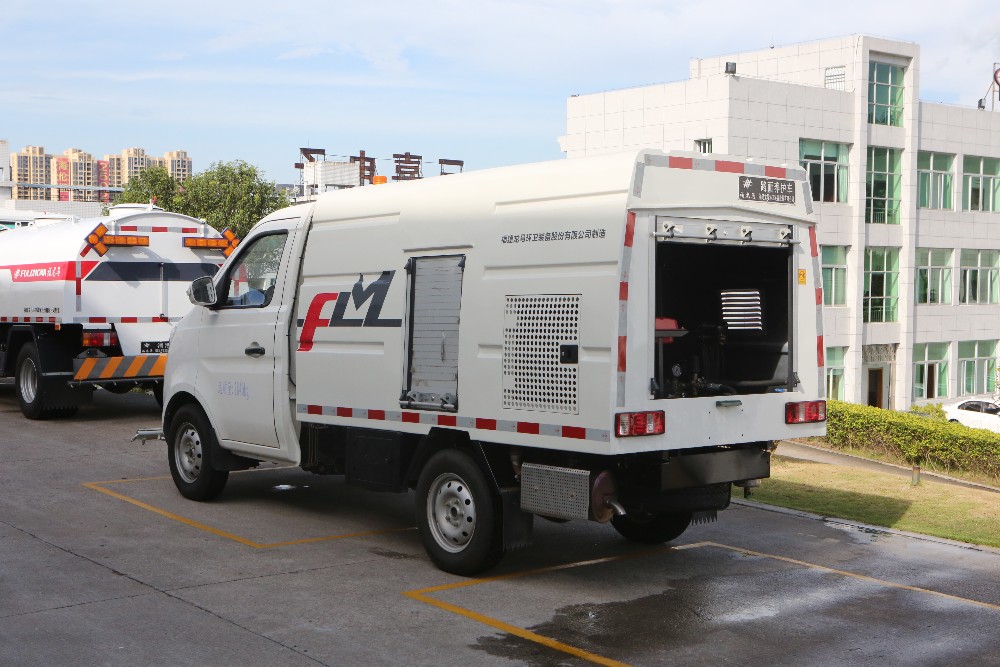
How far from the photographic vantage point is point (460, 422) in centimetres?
834

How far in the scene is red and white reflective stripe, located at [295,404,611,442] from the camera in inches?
298

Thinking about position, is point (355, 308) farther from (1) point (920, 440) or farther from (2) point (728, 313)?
(1) point (920, 440)

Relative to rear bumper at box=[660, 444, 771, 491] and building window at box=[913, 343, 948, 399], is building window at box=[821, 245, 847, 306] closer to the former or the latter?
building window at box=[913, 343, 948, 399]

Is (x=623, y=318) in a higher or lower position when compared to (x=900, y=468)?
higher

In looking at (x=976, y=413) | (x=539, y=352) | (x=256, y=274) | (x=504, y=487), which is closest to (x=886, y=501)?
(x=504, y=487)

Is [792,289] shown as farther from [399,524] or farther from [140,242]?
[140,242]

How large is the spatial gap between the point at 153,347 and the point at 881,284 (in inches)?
1459

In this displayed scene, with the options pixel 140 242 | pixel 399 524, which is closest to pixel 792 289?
pixel 399 524

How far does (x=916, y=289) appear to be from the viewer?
48812 millimetres

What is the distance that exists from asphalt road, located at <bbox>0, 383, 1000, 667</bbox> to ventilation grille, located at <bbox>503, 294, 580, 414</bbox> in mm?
1359

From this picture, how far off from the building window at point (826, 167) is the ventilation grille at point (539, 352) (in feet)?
126

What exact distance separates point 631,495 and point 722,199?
2.13 meters

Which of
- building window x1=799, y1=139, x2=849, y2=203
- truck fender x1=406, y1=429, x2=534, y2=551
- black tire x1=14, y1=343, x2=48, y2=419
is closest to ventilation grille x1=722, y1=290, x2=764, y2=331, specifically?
truck fender x1=406, y1=429, x2=534, y2=551

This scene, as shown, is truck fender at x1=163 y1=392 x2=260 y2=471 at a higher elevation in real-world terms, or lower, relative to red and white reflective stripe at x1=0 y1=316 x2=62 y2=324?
lower
